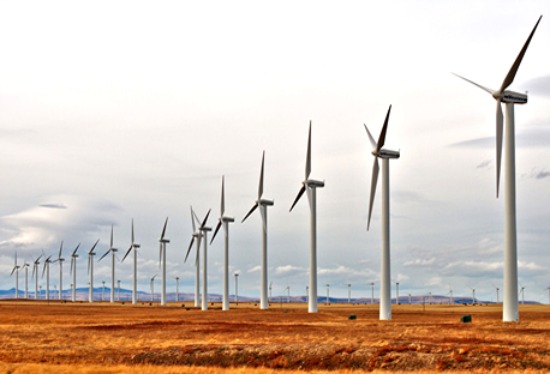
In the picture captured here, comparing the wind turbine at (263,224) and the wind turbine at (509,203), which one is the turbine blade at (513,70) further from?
the wind turbine at (263,224)

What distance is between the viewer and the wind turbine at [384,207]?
10525 centimetres

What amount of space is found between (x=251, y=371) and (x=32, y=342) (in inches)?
1228

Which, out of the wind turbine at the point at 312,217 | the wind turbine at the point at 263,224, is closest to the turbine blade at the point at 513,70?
the wind turbine at the point at 312,217

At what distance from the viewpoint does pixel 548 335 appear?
71.4 meters

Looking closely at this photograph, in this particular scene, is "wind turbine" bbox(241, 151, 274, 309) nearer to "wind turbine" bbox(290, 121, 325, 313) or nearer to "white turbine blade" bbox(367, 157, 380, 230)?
"wind turbine" bbox(290, 121, 325, 313)

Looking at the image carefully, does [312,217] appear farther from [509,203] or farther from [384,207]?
[509,203]

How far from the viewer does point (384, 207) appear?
10569 centimetres

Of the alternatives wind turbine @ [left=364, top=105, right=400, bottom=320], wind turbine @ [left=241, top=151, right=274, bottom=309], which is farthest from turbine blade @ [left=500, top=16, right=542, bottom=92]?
wind turbine @ [left=241, top=151, right=274, bottom=309]

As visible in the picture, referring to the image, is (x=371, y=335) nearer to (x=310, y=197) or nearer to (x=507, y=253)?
(x=507, y=253)

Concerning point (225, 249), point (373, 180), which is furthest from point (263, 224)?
point (373, 180)

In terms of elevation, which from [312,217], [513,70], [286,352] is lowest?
[286,352]

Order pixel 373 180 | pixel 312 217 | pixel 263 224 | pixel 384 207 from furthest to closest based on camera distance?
pixel 263 224, pixel 312 217, pixel 373 180, pixel 384 207

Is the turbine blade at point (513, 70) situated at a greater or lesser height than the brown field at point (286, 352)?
greater

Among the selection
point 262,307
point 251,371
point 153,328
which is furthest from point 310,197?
point 251,371
